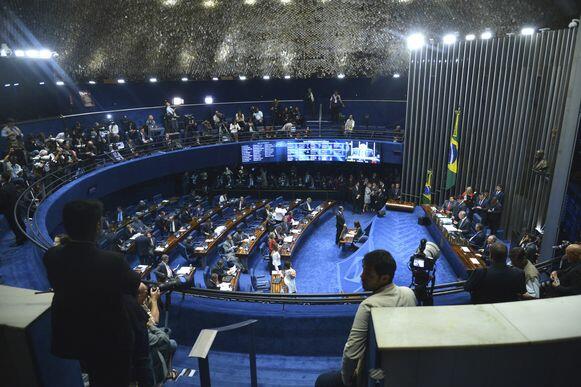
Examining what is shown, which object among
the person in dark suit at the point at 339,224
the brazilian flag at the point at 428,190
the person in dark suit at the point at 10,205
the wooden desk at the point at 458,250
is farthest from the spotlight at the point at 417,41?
the person in dark suit at the point at 10,205

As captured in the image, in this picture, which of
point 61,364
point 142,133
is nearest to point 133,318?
point 61,364

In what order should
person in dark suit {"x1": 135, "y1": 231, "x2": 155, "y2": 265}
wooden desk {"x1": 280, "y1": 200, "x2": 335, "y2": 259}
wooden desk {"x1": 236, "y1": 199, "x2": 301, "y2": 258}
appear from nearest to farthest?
person in dark suit {"x1": 135, "y1": 231, "x2": 155, "y2": 265}
wooden desk {"x1": 236, "y1": 199, "x2": 301, "y2": 258}
wooden desk {"x1": 280, "y1": 200, "x2": 335, "y2": 259}

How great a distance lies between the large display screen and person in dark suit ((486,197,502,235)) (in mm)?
7328

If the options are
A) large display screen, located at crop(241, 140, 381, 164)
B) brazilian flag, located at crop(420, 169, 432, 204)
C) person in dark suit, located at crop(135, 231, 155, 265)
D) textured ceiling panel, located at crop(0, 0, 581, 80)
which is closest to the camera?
person in dark suit, located at crop(135, 231, 155, 265)

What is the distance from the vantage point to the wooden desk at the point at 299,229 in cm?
1342

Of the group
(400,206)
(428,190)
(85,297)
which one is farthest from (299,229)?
(85,297)

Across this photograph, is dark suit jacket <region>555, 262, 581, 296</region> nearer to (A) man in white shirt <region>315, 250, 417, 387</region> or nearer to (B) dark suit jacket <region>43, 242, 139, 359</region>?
(A) man in white shirt <region>315, 250, 417, 387</region>

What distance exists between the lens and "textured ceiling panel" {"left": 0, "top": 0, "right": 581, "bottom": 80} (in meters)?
17.9

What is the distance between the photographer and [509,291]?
3.87 metres

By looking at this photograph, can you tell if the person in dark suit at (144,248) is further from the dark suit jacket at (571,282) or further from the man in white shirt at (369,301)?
the dark suit jacket at (571,282)

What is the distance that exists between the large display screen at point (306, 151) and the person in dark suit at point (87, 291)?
17772 mm

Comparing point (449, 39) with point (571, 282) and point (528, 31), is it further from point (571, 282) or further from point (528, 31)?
point (571, 282)

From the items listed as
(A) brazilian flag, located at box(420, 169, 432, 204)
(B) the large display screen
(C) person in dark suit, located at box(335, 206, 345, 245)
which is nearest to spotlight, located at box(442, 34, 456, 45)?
(A) brazilian flag, located at box(420, 169, 432, 204)

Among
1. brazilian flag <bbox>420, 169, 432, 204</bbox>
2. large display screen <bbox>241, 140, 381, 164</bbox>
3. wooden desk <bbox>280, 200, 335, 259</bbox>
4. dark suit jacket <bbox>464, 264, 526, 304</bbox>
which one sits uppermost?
dark suit jacket <bbox>464, 264, 526, 304</bbox>
